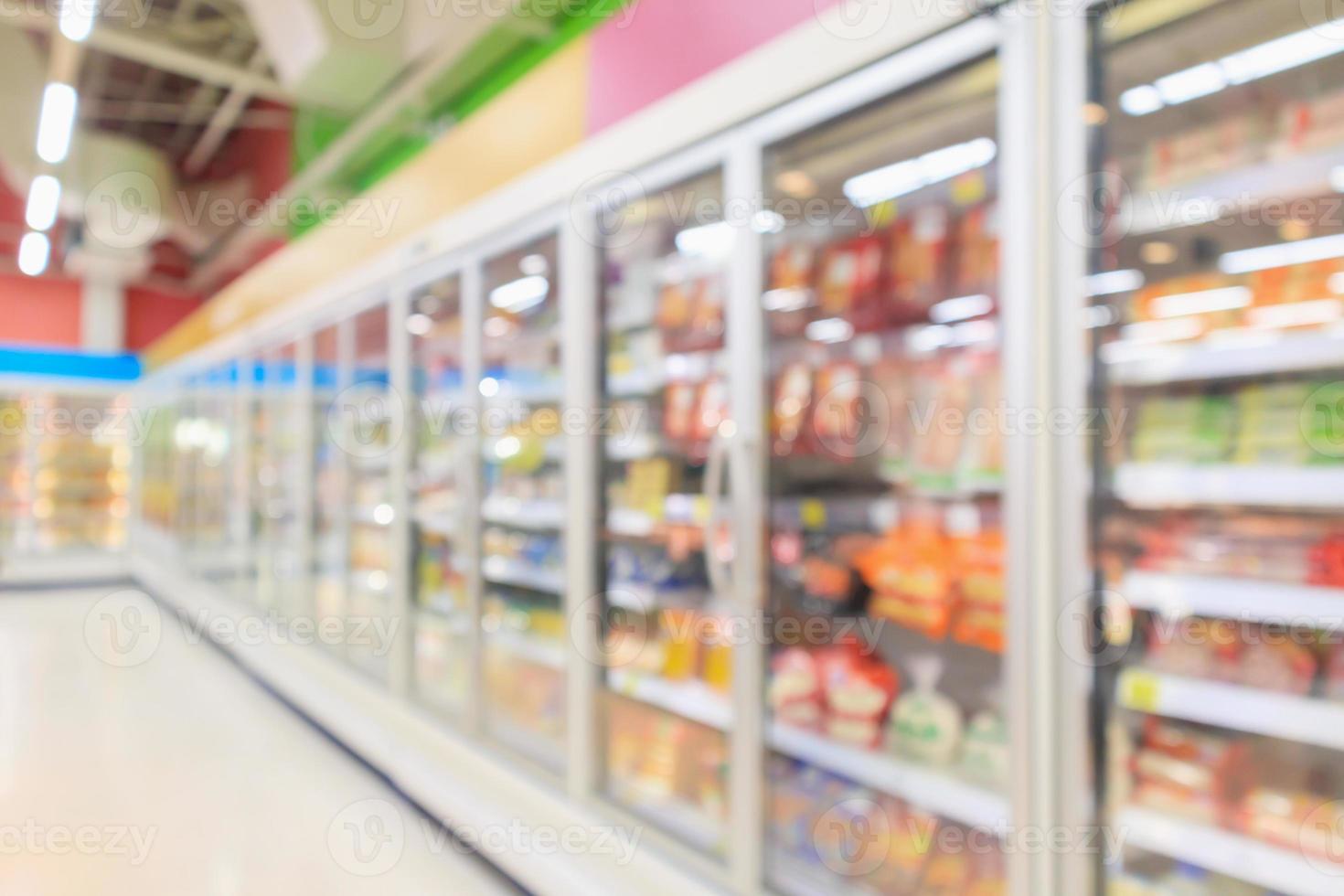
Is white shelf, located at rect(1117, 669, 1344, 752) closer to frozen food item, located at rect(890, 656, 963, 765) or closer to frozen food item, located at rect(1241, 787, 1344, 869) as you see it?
frozen food item, located at rect(1241, 787, 1344, 869)

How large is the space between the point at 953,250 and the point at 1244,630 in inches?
40.6

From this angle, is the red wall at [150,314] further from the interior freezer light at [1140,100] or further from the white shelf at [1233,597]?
the white shelf at [1233,597]

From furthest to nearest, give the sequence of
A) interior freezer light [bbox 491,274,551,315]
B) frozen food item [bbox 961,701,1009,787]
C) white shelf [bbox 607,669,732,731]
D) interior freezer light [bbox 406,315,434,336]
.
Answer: interior freezer light [bbox 406,315,434,336] → interior freezer light [bbox 491,274,551,315] → white shelf [bbox 607,669,732,731] → frozen food item [bbox 961,701,1009,787]

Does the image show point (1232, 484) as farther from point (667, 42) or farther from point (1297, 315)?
point (667, 42)

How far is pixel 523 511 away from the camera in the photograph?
9.92 feet

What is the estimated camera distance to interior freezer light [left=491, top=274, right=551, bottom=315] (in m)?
3.35

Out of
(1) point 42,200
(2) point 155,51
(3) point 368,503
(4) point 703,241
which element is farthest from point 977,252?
(1) point 42,200

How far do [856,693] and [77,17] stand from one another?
11.6 ft

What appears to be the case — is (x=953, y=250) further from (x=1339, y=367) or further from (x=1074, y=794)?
(x=1074, y=794)

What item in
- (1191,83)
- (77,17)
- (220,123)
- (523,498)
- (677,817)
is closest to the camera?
(1191,83)

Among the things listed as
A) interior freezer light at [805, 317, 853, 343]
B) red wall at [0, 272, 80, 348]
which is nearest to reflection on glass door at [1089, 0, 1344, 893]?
interior freezer light at [805, 317, 853, 343]

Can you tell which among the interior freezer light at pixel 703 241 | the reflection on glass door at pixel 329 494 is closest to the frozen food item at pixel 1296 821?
the interior freezer light at pixel 703 241

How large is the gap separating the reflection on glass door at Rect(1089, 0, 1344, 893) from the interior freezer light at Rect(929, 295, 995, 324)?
34cm

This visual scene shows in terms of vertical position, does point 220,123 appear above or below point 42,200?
above
